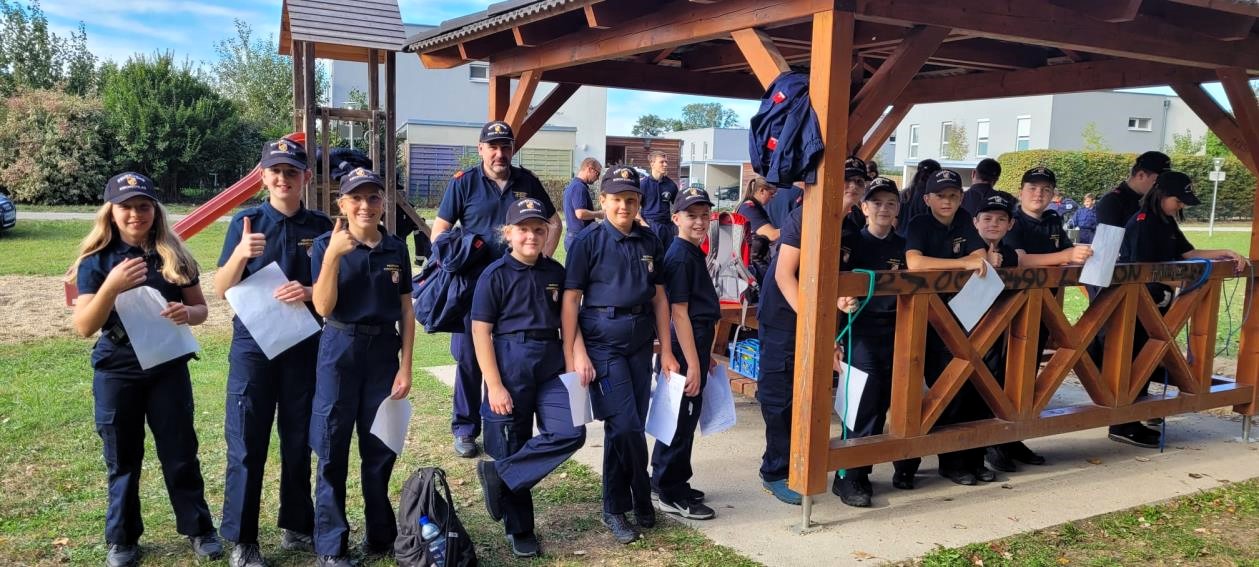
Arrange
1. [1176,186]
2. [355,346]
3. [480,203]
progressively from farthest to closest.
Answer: [1176,186], [480,203], [355,346]

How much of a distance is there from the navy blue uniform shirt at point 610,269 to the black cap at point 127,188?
168cm

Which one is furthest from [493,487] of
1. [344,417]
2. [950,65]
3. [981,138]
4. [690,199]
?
[981,138]

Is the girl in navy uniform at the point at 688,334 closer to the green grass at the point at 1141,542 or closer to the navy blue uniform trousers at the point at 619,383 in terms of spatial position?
the navy blue uniform trousers at the point at 619,383

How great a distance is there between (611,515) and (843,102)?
84.7 inches

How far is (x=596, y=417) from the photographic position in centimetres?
404

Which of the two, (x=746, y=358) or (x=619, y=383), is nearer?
(x=619, y=383)

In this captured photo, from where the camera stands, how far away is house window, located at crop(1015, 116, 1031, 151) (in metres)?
38.7

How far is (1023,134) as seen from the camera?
3894 cm

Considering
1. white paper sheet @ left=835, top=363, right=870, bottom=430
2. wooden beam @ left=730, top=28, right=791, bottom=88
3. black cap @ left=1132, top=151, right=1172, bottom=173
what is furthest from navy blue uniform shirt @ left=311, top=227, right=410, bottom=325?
black cap @ left=1132, top=151, right=1172, bottom=173

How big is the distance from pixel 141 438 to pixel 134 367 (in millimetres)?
333

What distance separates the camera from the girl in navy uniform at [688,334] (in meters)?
4.21

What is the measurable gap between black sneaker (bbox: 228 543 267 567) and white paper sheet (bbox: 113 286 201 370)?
0.81m

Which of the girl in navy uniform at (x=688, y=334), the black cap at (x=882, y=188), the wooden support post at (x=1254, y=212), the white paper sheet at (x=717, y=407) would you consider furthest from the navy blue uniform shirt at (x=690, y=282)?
the wooden support post at (x=1254, y=212)

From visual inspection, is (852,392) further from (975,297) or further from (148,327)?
(148,327)
